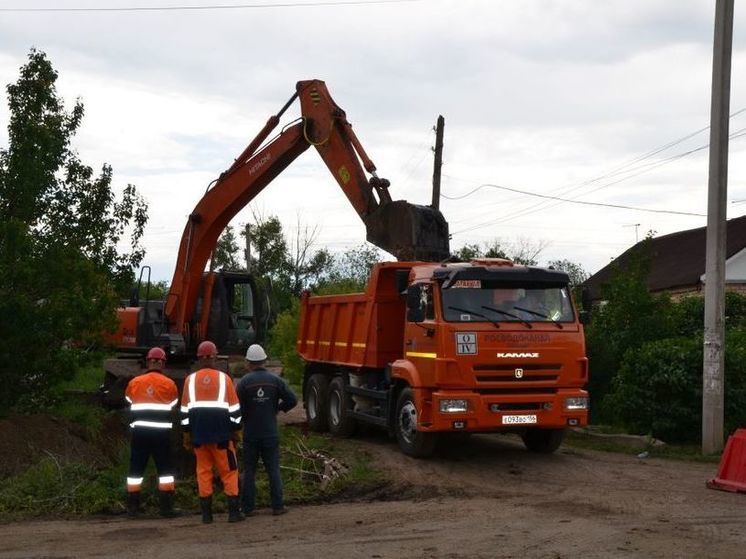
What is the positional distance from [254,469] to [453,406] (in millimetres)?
3220

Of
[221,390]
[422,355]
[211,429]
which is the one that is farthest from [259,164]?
[211,429]

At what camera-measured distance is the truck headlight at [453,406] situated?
13.0 meters

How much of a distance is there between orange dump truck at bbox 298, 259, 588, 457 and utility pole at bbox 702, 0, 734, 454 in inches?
96.6

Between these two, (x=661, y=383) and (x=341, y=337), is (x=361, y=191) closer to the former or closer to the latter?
(x=341, y=337)

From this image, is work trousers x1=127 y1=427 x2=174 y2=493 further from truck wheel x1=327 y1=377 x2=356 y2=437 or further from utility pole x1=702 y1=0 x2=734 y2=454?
utility pole x1=702 y1=0 x2=734 y2=454

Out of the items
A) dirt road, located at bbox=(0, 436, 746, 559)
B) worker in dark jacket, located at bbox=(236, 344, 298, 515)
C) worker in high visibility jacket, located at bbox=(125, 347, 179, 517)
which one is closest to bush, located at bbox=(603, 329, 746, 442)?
dirt road, located at bbox=(0, 436, 746, 559)

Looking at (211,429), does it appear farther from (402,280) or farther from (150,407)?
(402,280)

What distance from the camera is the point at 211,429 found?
33.6 feet

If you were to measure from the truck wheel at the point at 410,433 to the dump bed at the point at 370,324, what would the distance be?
42.4 inches

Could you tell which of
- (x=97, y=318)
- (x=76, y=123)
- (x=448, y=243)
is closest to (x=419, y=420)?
(x=448, y=243)

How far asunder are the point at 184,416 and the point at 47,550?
219cm

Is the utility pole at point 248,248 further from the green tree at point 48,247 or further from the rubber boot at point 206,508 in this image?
the rubber boot at point 206,508

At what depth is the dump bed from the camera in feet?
49.4

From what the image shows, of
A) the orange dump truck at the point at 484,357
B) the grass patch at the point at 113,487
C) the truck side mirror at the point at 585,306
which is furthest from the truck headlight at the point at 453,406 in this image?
the truck side mirror at the point at 585,306
